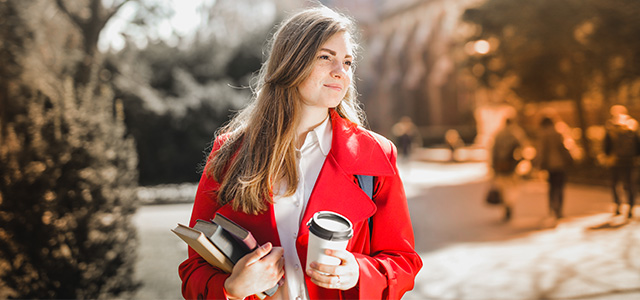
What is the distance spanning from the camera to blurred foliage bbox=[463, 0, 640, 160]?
9.12 meters

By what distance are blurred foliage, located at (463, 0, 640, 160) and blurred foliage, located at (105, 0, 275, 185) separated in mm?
7166

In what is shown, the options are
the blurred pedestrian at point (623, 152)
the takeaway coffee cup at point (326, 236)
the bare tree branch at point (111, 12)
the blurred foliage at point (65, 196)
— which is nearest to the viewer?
the takeaway coffee cup at point (326, 236)

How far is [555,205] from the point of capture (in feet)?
28.2

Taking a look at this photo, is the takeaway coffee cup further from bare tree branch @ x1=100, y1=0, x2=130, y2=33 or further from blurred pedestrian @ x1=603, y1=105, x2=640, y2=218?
blurred pedestrian @ x1=603, y1=105, x2=640, y2=218

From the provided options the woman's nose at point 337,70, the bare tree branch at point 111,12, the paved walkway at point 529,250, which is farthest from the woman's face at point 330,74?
the bare tree branch at point 111,12

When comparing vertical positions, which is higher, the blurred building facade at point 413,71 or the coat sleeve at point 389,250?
the blurred building facade at point 413,71

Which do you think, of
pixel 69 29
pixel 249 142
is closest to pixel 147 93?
pixel 69 29

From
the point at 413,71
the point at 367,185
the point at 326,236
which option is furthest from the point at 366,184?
the point at 413,71

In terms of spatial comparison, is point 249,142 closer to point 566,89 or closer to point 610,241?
point 610,241

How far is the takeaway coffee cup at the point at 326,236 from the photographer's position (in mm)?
1198

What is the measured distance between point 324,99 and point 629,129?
299 inches

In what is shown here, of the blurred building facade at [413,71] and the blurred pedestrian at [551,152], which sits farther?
the blurred building facade at [413,71]

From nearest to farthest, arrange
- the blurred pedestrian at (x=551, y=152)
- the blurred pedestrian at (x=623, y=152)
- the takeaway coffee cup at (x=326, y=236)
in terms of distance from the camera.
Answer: the takeaway coffee cup at (x=326, y=236)
the blurred pedestrian at (x=623, y=152)
the blurred pedestrian at (x=551, y=152)

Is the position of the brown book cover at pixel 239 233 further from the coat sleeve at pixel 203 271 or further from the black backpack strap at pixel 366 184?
the black backpack strap at pixel 366 184
